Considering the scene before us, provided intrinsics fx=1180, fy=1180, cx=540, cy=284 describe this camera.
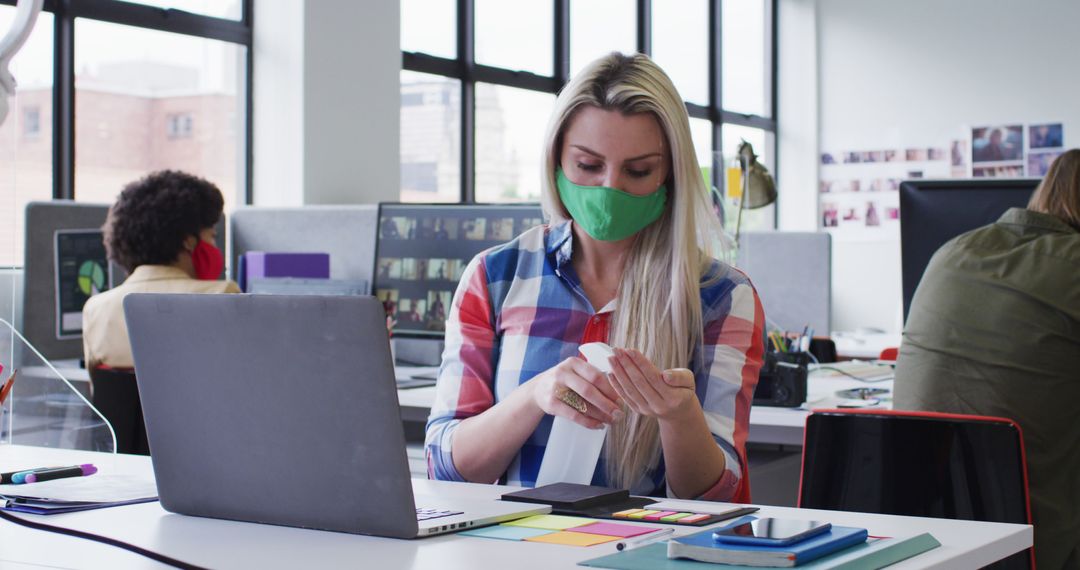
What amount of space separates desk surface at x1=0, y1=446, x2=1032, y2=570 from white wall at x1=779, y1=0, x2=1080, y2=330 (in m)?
5.91

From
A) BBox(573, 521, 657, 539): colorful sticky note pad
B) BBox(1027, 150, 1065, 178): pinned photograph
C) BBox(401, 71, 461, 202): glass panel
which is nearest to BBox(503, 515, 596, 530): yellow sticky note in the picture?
BBox(573, 521, 657, 539): colorful sticky note pad

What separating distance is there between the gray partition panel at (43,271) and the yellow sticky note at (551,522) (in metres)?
2.16

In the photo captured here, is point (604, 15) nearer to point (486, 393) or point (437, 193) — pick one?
point (437, 193)

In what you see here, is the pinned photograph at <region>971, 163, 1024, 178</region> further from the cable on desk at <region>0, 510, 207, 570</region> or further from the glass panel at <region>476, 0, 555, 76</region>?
the cable on desk at <region>0, 510, 207, 570</region>

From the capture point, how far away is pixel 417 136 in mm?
4871

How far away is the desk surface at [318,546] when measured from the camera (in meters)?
0.88

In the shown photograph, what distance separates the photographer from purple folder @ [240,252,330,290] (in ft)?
10.1

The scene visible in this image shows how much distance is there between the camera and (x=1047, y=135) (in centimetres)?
677

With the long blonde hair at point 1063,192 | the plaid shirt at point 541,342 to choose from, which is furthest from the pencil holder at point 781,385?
the plaid shirt at point 541,342

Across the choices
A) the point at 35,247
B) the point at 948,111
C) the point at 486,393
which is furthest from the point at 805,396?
the point at 948,111

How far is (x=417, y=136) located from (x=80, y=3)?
5.15 ft

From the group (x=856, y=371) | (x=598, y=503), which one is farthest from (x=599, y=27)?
(x=598, y=503)

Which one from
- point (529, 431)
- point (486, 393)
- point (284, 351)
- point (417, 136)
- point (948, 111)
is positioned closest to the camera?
point (284, 351)

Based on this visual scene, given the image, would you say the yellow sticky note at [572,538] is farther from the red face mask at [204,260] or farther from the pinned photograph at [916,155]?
the pinned photograph at [916,155]
